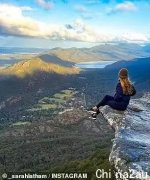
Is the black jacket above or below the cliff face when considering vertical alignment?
above

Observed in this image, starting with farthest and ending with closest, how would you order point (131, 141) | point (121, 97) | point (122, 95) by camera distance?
1. point (122, 95)
2. point (121, 97)
3. point (131, 141)

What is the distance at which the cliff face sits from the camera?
16.4 metres

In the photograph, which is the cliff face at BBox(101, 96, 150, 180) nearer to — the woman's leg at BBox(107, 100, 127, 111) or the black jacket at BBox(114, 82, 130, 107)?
the woman's leg at BBox(107, 100, 127, 111)

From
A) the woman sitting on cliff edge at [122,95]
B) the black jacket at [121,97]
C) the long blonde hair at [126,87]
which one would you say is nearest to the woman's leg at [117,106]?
the woman sitting on cliff edge at [122,95]

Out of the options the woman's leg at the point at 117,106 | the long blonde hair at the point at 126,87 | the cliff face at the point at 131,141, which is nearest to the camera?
the cliff face at the point at 131,141

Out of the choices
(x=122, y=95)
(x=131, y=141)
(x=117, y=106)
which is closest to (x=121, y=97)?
(x=122, y=95)

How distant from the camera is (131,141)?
66.0ft

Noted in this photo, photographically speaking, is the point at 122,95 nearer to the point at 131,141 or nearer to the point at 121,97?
the point at 121,97

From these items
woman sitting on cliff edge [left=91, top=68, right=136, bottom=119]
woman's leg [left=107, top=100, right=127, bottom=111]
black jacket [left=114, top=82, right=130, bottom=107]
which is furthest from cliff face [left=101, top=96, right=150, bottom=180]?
black jacket [left=114, top=82, right=130, bottom=107]

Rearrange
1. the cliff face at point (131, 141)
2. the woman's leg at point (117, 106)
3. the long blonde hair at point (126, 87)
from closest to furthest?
the cliff face at point (131, 141) → the long blonde hair at point (126, 87) → the woman's leg at point (117, 106)

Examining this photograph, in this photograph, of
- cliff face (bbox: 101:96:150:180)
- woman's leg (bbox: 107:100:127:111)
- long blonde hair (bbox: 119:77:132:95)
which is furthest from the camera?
woman's leg (bbox: 107:100:127:111)

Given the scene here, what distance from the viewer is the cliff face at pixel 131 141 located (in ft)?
53.8

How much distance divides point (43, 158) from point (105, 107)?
147 meters

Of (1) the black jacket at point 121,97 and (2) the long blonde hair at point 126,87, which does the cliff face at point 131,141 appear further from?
(2) the long blonde hair at point 126,87
